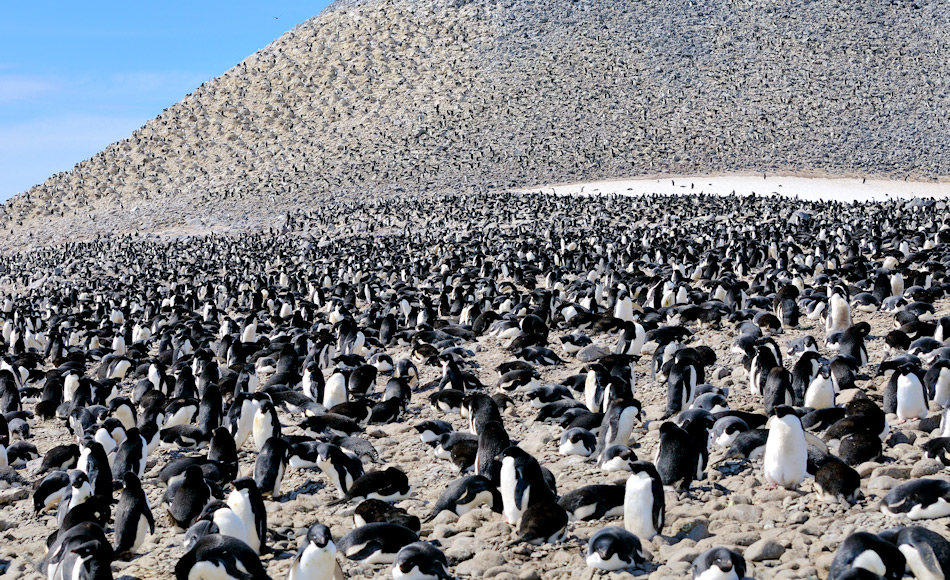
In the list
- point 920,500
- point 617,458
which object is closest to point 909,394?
point 920,500

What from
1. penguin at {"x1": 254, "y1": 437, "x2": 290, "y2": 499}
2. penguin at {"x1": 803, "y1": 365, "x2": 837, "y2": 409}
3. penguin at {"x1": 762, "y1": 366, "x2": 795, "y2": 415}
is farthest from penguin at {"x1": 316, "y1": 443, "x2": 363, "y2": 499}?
penguin at {"x1": 803, "y1": 365, "x2": 837, "y2": 409}

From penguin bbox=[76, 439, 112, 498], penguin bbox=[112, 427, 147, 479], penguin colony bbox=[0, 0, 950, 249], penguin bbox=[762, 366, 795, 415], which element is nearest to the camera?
penguin bbox=[76, 439, 112, 498]

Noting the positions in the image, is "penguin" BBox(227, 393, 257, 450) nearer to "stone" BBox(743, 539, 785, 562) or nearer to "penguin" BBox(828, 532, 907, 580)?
"stone" BBox(743, 539, 785, 562)

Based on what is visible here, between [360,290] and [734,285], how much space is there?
36.6ft

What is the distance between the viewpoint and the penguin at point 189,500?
799cm

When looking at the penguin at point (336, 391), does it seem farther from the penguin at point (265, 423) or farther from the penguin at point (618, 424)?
the penguin at point (618, 424)

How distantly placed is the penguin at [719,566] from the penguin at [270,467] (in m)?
4.43

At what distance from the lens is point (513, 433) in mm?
10672

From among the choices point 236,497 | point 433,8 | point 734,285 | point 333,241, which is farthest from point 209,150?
point 236,497

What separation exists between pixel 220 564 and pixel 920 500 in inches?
204

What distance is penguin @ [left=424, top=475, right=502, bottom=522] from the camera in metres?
7.85

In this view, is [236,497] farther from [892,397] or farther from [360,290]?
[360,290]

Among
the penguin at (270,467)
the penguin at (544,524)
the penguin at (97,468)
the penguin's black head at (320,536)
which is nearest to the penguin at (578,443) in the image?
the penguin at (544,524)

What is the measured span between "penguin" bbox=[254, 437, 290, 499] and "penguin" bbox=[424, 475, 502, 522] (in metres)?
1.81
